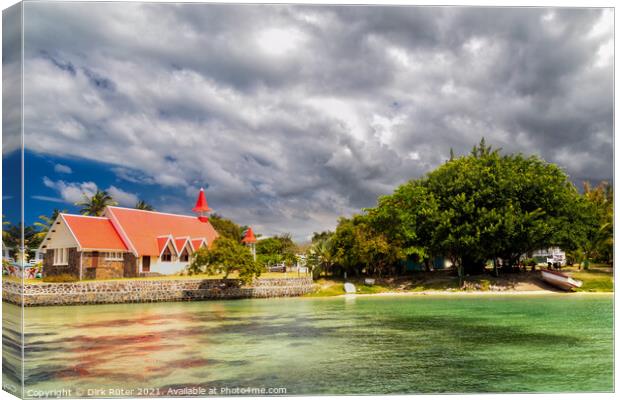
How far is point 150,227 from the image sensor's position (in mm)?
18906

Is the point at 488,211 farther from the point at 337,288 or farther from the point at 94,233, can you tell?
the point at 94,233

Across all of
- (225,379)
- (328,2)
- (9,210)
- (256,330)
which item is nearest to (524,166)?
(256,330)

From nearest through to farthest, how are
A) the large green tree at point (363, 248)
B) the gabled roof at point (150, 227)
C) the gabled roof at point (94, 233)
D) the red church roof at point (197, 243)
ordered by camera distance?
1. the gabled roof at point (94, 233)
2. the gabled roof at point (150, 227)
3. the large green tree at point (363, 248)
4. the red church roof at point (197, 243)

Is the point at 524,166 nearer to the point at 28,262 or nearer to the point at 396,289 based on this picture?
the point at 396,289

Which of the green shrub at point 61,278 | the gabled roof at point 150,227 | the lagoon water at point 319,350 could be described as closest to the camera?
the lagoon water at point 319,350

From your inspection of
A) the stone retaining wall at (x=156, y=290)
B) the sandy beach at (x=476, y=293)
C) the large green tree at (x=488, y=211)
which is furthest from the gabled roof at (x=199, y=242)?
the large green tree at (x=488, y=211)

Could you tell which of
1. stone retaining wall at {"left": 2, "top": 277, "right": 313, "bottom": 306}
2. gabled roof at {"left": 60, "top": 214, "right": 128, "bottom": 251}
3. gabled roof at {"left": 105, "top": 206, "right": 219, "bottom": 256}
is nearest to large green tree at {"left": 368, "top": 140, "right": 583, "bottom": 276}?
stone retaining wall at {"left": 2, "top": 277, "right": 313, "bottom": 306}

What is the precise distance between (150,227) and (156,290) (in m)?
3.90

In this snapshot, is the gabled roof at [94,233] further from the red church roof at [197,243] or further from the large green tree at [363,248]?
the large green tree at [363,248]

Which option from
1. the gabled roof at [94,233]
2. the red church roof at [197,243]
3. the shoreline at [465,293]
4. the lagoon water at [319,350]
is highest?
the gabled roof at [94,233]

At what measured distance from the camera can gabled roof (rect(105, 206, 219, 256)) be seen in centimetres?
1743

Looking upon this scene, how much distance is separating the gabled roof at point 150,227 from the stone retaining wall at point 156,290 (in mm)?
1930

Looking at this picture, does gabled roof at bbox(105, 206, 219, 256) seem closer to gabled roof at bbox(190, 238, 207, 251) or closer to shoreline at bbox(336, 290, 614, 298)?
gabled roof at bbox(190, 238, 207, 251)

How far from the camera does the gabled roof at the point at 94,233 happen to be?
49.5 feet
